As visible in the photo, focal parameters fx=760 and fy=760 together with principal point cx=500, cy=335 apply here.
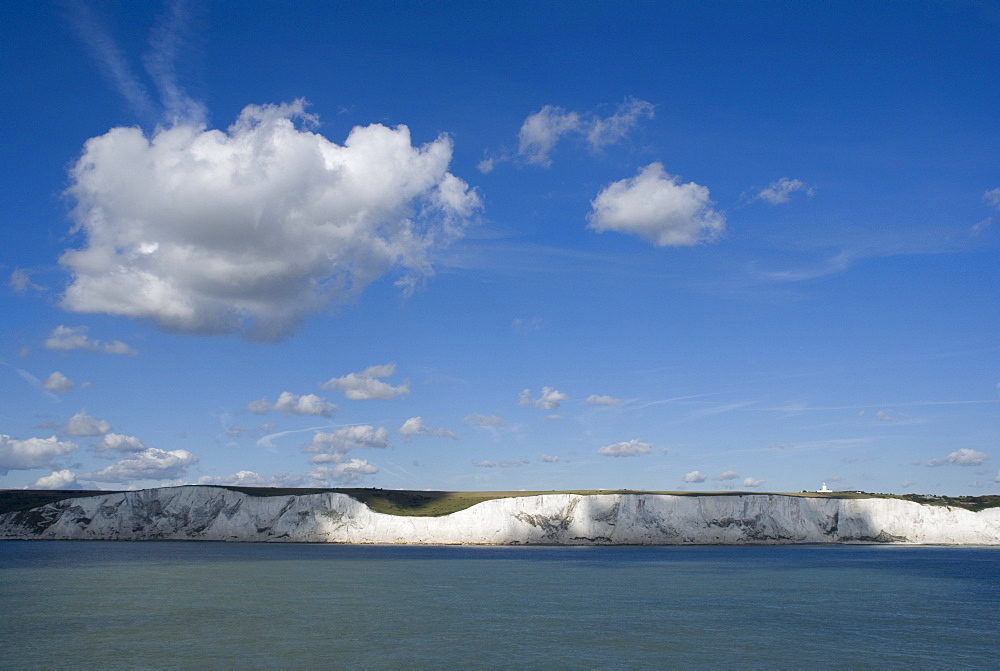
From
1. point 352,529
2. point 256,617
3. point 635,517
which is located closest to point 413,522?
point 352,529

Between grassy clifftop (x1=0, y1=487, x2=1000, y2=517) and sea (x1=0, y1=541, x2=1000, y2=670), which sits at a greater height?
grassy clifftop (x1=0, y1=487, x2=1000, y2=517)

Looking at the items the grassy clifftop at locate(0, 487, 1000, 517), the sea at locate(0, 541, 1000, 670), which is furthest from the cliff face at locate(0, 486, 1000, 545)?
the sea at locate(0, 541, 1000, 670)

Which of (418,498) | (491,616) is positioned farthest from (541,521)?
(491,616)

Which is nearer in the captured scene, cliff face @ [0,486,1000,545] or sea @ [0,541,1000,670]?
sea @ [0,541,1000,670]

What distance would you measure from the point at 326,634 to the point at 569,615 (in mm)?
12331

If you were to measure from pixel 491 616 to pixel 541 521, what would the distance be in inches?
2870

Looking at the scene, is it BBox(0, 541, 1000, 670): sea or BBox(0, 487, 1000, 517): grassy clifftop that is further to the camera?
BBox(0, 487, 1000, 517): grassy clifftop

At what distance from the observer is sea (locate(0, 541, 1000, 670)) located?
89.6 ft

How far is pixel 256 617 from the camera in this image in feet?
118

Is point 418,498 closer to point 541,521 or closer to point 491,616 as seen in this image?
point 541,521

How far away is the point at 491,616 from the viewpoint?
3691cm

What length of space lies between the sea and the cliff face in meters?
40.3

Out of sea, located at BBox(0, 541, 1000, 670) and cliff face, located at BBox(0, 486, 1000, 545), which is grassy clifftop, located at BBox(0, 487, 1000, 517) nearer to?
cliff face, located at BBox(0, 486, 1000, 545)

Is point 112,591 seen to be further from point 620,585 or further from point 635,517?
point 635,517
